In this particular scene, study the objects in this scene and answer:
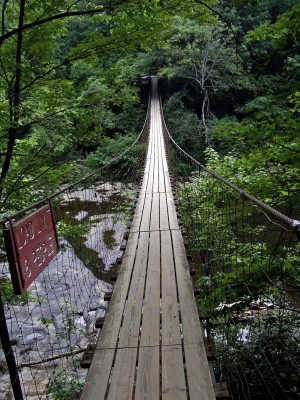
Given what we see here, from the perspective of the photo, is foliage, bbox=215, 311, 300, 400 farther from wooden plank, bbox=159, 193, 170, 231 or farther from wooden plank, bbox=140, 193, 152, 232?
wooden plank, bbox=140, 193, 152, 232

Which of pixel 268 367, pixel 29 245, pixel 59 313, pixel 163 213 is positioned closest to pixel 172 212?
pixel 163 213

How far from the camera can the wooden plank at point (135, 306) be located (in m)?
1.73

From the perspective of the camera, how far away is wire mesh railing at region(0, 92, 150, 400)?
3.08 metres

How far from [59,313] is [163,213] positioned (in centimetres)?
204

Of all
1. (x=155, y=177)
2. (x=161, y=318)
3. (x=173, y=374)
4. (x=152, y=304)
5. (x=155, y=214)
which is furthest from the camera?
(x=155, y=177)

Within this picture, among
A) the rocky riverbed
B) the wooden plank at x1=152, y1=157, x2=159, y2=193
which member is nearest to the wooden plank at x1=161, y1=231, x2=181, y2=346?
the rocky riverbed

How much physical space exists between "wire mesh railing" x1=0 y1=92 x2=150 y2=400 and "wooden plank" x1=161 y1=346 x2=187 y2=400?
672 millimetres

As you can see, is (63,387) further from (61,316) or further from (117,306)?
(117,306)

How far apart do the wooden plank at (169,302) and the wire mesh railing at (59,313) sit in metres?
0.37

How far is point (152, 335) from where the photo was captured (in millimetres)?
1732

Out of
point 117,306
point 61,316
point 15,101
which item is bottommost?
point 61,316

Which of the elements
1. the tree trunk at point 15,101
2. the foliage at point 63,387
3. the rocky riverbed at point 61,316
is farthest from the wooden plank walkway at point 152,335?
the tree trunk at point 15,101

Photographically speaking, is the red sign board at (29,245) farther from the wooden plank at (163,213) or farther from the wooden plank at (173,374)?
the wooden plank at (163,213)

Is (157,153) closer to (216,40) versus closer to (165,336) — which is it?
(216,40)
